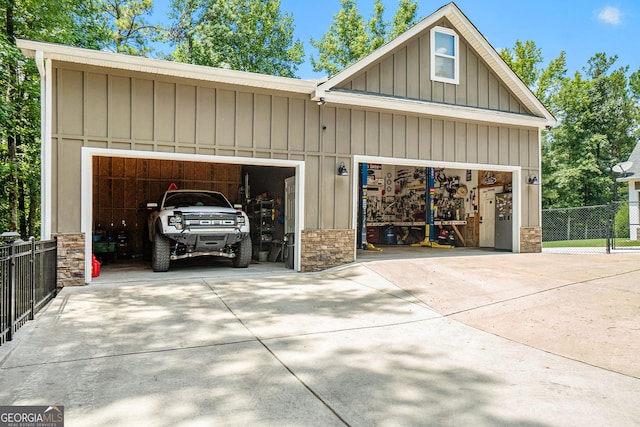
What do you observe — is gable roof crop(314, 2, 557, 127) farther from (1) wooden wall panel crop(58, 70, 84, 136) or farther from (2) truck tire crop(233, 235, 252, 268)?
(1) wooden wall panel crop(58, 70, 84, 136)

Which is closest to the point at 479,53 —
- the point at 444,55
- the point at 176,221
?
the point at 444,55

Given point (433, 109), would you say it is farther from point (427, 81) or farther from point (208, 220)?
point (208, 220)

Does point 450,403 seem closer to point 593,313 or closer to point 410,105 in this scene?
point 593,313

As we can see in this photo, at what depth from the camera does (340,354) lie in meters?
3.97

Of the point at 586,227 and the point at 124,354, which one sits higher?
the point at 586,227

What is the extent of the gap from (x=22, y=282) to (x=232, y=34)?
2285 cm

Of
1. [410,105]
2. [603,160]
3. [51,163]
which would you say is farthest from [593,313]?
[603,160]

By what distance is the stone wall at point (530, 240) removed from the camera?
11594 mm

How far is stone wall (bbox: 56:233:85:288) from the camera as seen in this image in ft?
24.0

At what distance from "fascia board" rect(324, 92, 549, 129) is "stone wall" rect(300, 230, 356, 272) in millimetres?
3056

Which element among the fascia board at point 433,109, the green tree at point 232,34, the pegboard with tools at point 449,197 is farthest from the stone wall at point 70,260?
the green tree at point 232,34

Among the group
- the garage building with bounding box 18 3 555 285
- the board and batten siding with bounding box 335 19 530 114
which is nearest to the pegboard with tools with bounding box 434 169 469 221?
the garage building with bounding box 18 3 555 285

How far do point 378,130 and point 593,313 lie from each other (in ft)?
20.0

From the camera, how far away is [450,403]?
294cm
